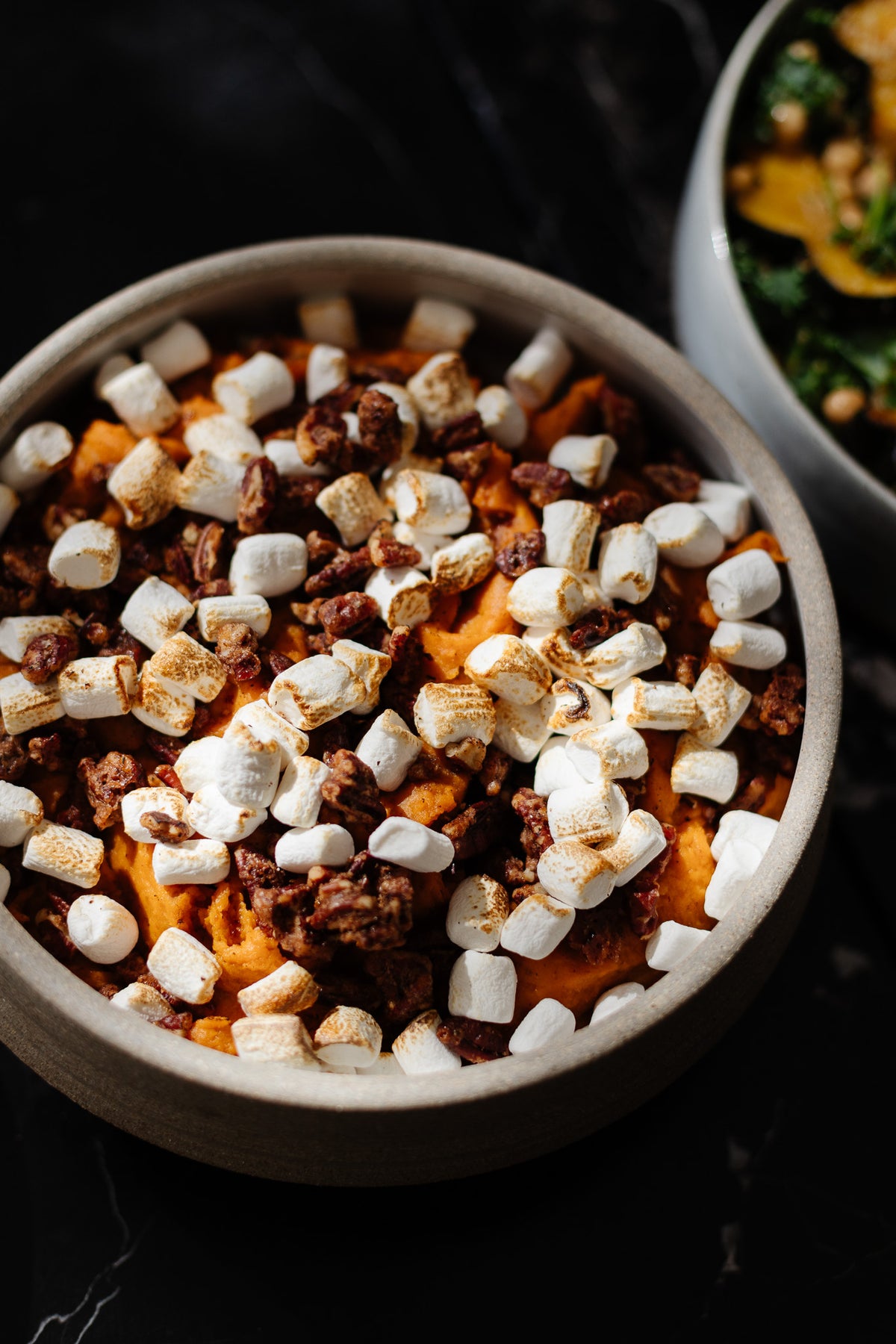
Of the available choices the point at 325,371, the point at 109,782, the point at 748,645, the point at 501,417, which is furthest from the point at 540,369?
the point at 109,782

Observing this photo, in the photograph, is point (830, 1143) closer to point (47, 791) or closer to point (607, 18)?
point (47, 791)

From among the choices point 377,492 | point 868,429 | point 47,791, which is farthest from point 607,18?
point 47,791

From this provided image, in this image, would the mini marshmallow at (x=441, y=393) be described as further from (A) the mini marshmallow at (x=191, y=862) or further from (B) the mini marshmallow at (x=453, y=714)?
(A) the mini marshmallow at (x=191, y=862)

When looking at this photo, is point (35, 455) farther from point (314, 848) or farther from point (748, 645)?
point (748, 645)

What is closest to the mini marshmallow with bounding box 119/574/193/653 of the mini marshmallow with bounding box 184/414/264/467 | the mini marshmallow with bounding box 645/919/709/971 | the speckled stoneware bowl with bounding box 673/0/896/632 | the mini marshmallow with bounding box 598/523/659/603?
the mini marshmallow with bounding box 184/414/264/467

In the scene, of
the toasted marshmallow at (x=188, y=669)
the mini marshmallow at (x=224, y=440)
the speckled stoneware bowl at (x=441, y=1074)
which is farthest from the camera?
the mini marshmallow at (x=224, y=440)

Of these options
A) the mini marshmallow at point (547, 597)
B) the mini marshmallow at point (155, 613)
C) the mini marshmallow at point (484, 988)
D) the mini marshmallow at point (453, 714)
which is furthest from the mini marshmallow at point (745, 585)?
the mini marshmallow at point (155, 613)

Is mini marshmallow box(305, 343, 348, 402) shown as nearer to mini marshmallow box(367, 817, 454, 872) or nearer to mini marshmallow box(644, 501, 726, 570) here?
mini marshmallow box(644, 501, 726, 570)
